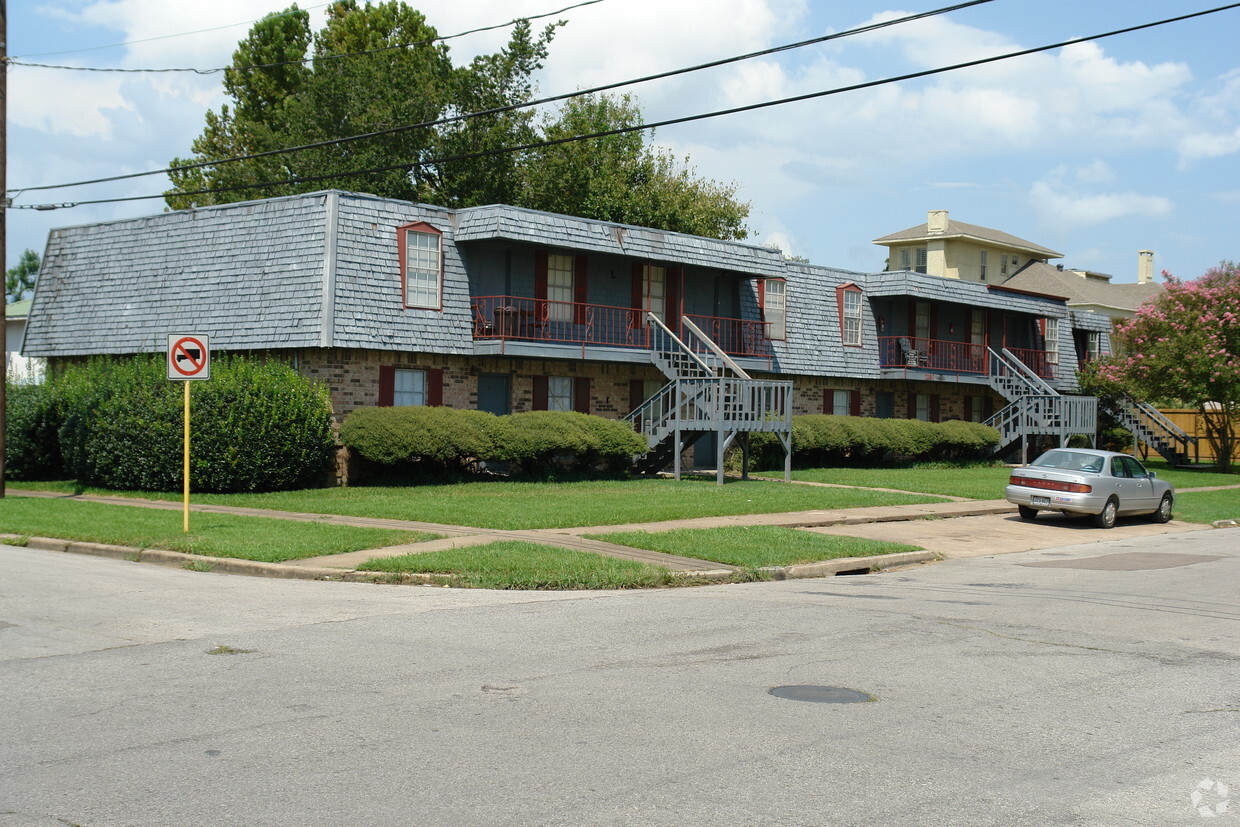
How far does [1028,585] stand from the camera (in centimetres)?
1442

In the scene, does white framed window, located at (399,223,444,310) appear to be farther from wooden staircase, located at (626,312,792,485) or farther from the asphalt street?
the asphalt street

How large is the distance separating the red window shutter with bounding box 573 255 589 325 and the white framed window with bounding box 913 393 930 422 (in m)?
16.2

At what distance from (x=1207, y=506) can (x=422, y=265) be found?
1866 cm

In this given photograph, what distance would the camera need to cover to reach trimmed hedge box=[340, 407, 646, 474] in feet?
82.7

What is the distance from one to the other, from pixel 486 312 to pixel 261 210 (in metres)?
5.63

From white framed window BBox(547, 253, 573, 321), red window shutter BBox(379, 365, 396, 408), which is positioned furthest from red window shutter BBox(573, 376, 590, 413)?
red window shutter BBox(379, 365, 396, 408)

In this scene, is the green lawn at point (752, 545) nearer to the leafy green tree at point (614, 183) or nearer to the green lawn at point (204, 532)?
the green lawn at point (204, 532)

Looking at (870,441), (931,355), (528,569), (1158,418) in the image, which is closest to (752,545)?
(528,569)

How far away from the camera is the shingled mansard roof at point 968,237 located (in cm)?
6241

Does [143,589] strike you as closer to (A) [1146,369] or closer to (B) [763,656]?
(B) [763,656]

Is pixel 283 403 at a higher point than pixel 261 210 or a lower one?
lower

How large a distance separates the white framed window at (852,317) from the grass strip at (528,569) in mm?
25850

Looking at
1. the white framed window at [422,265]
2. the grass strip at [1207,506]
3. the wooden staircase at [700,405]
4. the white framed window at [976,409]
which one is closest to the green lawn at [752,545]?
the wooden staircase at [700,405]

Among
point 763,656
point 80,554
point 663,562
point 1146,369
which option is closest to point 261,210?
point 80,554
